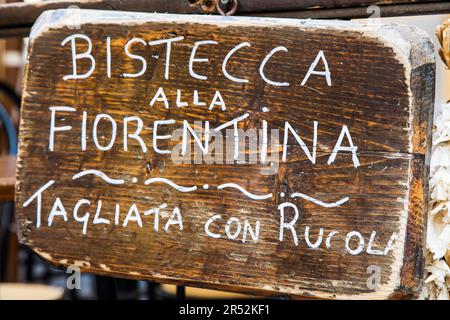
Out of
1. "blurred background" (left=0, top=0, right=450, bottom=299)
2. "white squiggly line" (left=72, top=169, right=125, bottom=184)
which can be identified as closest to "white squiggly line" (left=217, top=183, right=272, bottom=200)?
"white squiggly line" (left=72, top=169, right=125, bottom=184)

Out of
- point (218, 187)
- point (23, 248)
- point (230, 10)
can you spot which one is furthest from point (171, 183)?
point (23, 248)

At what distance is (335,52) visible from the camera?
44.4 inches

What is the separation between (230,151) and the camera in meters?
1.17

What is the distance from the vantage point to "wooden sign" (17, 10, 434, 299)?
3.61ft

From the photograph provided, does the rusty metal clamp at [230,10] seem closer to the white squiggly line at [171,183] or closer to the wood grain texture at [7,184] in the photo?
the white squiggly line at [171,183]

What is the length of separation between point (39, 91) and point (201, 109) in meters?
0.31

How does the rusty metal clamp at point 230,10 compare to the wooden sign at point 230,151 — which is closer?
the wooden sign at point 230,151

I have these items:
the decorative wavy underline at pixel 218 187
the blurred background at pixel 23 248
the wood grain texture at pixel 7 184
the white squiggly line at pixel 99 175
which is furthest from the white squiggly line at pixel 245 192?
the wood grain texture at pixel 7 184

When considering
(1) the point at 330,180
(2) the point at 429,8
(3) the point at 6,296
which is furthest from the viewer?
(3) the point at 6,296

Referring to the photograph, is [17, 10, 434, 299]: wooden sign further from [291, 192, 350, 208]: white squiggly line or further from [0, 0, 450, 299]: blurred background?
[0, 0, 450, 299]: blurred background

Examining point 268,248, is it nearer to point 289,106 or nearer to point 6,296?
point 289,106

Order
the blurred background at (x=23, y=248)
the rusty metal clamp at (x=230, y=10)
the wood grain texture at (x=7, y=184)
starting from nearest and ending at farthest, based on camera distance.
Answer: the rusty metal clamp at (x=230, y=10) → the wood grain texture at (x=7, y=184) → the blurred background at (x=23, y=248)

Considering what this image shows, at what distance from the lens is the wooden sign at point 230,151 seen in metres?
1.10
